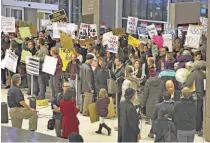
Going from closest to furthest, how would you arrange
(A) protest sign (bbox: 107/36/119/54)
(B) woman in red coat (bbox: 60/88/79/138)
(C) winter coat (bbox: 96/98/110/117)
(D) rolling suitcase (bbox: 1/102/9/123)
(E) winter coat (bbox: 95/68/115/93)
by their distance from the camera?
(B) woman in red coat (bbox: 60/88/79/138)
(C) winter coat (bbox: 96/98/110/117)
(D) rolling suitcase (bbox: 1/102/9/123)
(E) winter coat (bbox: 95/68/115/93)
(A) protest sign (bbox: 107/36/119/54)

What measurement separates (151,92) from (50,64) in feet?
13.4

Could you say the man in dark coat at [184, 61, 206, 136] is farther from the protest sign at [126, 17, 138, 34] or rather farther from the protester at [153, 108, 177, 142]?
the protest sign at [126, 17, 138, 34]

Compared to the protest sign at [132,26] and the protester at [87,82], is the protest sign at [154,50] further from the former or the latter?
the protest sign at [132,26]

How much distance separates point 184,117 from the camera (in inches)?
336

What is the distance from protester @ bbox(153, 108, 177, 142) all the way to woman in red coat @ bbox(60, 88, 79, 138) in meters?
1.84

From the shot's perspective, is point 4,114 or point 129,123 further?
point 4,114

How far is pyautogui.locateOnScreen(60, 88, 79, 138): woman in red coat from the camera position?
966 cm

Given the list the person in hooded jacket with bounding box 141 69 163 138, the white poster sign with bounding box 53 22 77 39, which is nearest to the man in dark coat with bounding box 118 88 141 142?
the person in hooded jacket with bounding box 141 69 163 138

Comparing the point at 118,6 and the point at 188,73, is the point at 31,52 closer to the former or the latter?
the point at 188,73

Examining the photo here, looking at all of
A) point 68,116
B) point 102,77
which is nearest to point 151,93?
point 102,77

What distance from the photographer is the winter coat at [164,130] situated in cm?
811

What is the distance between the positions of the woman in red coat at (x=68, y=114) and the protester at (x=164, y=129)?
1.84 meters

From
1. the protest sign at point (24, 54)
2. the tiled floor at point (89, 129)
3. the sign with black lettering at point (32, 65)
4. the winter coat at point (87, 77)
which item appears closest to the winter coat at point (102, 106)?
the tiled floor at point (89, 129)

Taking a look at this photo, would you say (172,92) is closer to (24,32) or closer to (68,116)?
(68,116)
